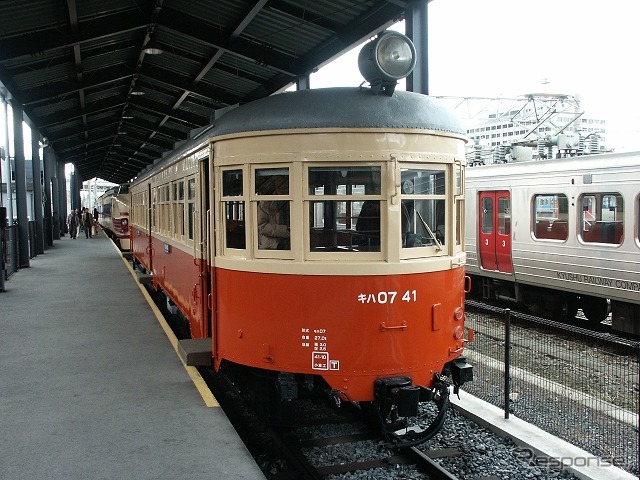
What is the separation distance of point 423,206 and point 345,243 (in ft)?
2.43

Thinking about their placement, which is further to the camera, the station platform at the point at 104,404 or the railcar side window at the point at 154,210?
the railcar side window at the point at 154,210

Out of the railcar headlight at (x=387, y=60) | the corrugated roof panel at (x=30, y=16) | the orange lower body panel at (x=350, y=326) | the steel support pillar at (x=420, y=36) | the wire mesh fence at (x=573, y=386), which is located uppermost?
the corrugated roof panel at (x=30, y=16)

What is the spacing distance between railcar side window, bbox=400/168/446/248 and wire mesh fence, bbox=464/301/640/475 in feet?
5.19

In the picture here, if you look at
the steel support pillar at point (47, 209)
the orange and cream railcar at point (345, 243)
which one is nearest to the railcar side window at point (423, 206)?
the orange and cream railcar at point (345, 243)

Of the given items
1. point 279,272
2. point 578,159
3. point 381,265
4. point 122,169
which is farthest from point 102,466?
point 122,169

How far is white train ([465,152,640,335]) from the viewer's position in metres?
9.17

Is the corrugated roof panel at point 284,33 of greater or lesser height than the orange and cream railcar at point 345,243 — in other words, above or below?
above

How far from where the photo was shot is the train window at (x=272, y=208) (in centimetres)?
518

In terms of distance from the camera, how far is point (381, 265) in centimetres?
506

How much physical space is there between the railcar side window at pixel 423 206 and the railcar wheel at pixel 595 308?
245 inches

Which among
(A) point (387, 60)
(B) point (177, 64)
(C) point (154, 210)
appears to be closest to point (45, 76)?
(B) point (177, 64)

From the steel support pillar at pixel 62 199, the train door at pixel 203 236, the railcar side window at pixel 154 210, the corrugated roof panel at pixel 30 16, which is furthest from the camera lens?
the steel support pillar at pixel 62 199

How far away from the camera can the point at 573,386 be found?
657 cm

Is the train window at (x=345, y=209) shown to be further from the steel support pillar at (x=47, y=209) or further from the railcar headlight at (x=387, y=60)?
the steel support pillar at (x=47, y=209)
